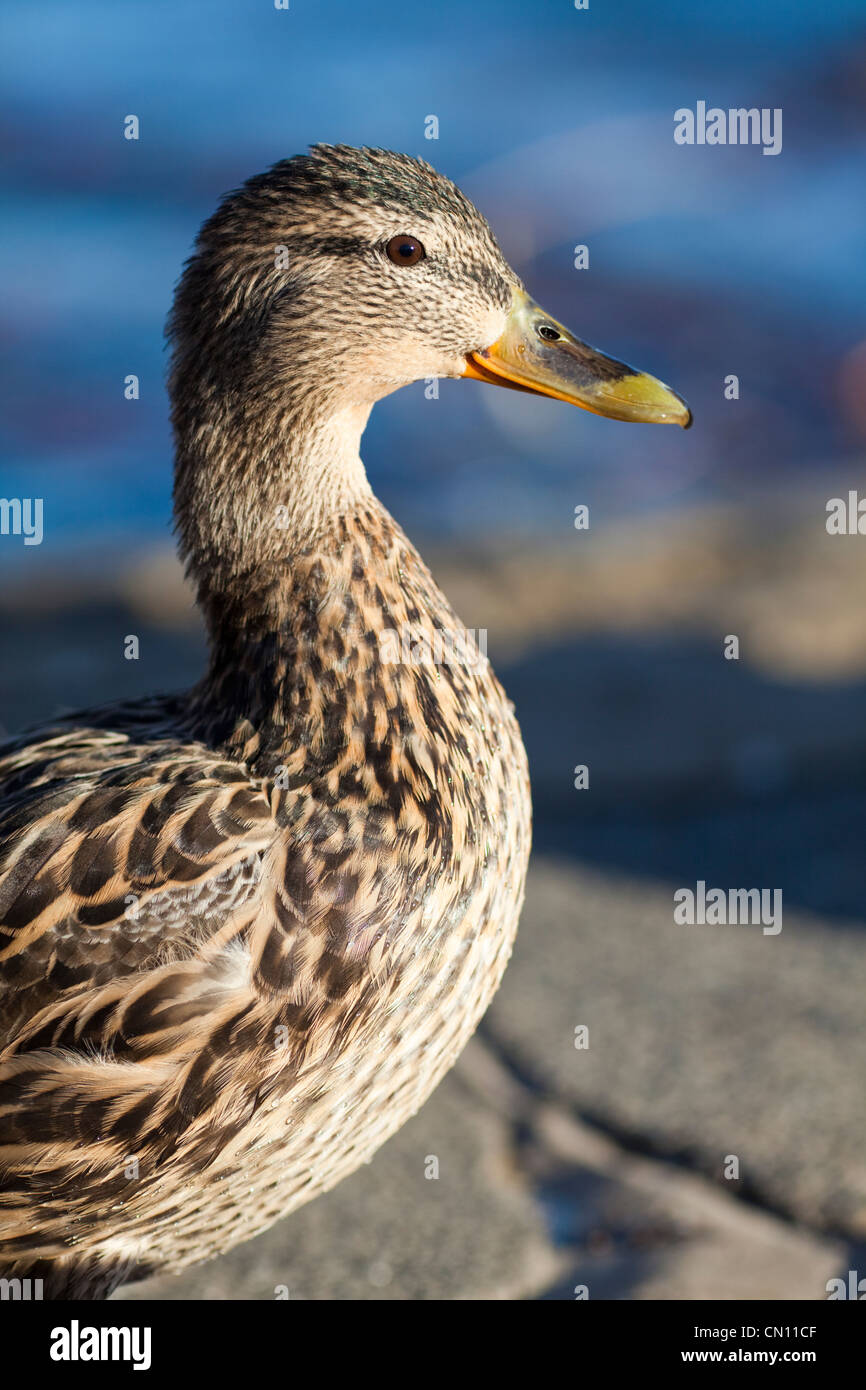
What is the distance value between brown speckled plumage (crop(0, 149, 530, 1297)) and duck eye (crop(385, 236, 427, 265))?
0.02 m

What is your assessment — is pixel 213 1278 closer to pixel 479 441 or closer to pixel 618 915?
pixel 618 915

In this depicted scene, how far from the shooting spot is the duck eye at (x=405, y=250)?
7.64ft

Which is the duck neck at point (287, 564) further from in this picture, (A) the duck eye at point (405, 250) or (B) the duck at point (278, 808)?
(A) the duck eye at point (405, 250)

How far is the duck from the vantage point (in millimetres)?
2059

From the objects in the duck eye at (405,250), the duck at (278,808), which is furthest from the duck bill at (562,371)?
the duck eye at (405,250)

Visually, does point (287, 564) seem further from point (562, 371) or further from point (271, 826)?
point (562, 371)

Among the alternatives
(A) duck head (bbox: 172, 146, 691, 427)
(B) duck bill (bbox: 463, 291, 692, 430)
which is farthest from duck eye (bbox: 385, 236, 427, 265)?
(B) duck bill (bbox: 463, 291, 692, 430)

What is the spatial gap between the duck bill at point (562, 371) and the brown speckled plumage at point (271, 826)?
0.05 meters

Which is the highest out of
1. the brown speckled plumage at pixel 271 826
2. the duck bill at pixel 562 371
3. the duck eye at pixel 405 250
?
the duck eye at pixel 405 250

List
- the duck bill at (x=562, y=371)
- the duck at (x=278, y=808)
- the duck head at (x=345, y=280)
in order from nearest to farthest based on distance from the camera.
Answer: the duck at (x=278, y=808)
the duck head at (x=345, y=280)
the duck bill at (x=562, y=371)

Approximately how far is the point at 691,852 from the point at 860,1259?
1.65 m

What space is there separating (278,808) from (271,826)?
0.04 meters

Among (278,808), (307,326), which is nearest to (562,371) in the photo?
(307,326)

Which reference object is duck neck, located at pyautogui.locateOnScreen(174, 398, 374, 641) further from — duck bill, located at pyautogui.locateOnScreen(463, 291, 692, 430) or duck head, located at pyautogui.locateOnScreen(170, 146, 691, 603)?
duck bill, located at pyautogui.locateOnScreen(463, 291, 692, 430)
